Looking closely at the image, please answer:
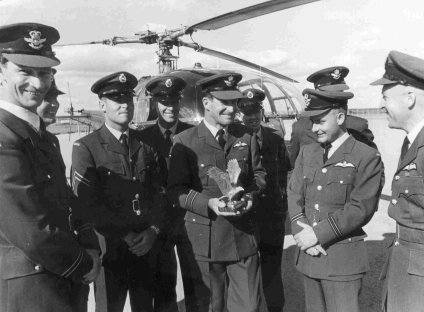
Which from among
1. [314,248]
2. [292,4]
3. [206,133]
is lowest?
[314,248]

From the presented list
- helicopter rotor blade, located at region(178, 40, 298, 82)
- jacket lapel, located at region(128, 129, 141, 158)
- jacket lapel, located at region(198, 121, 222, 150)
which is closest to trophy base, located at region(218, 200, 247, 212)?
jacket lapel, located at region(198, 121, 222, 150)

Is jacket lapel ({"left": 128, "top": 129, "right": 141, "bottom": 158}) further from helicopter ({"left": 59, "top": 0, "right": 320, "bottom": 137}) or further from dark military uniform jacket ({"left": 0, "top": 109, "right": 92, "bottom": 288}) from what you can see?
helicopter ({"left": 59, "top": 0, "right": 320, "bottom": 137})

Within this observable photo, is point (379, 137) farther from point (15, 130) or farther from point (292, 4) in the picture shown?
point (15, 130)

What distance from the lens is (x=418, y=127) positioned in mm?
2350

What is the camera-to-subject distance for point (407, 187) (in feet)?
7.67

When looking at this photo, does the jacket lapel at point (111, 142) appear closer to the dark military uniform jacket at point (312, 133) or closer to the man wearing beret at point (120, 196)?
the man wearing beret at point (120, 196)

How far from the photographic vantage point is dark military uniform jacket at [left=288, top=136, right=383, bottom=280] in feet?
8.68

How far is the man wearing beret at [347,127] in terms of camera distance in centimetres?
393

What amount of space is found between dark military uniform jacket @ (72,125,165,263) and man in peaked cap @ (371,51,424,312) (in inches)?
70.1

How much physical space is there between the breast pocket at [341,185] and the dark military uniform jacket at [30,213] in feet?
5.54

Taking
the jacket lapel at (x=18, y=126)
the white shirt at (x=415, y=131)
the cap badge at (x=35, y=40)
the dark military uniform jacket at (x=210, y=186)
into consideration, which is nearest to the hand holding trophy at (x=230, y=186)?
the dark military uniform jacket at (x=210, y=186)

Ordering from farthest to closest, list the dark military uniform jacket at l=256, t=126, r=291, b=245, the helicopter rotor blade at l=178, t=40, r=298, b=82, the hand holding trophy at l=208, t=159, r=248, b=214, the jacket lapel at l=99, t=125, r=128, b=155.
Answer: the helicopter rotor blade at l=178, t=40, r=298, b=82 → the dark military uniform jacket at l=256, t=126, r=291, b=245 → the jacket lapel at l=99, t=125, r=128, b=155 → the hand holding trophy at l=208, t=159, r=248, b=214

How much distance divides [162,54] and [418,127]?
26.2ft

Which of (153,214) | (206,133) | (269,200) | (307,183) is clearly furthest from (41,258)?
(269,200)
